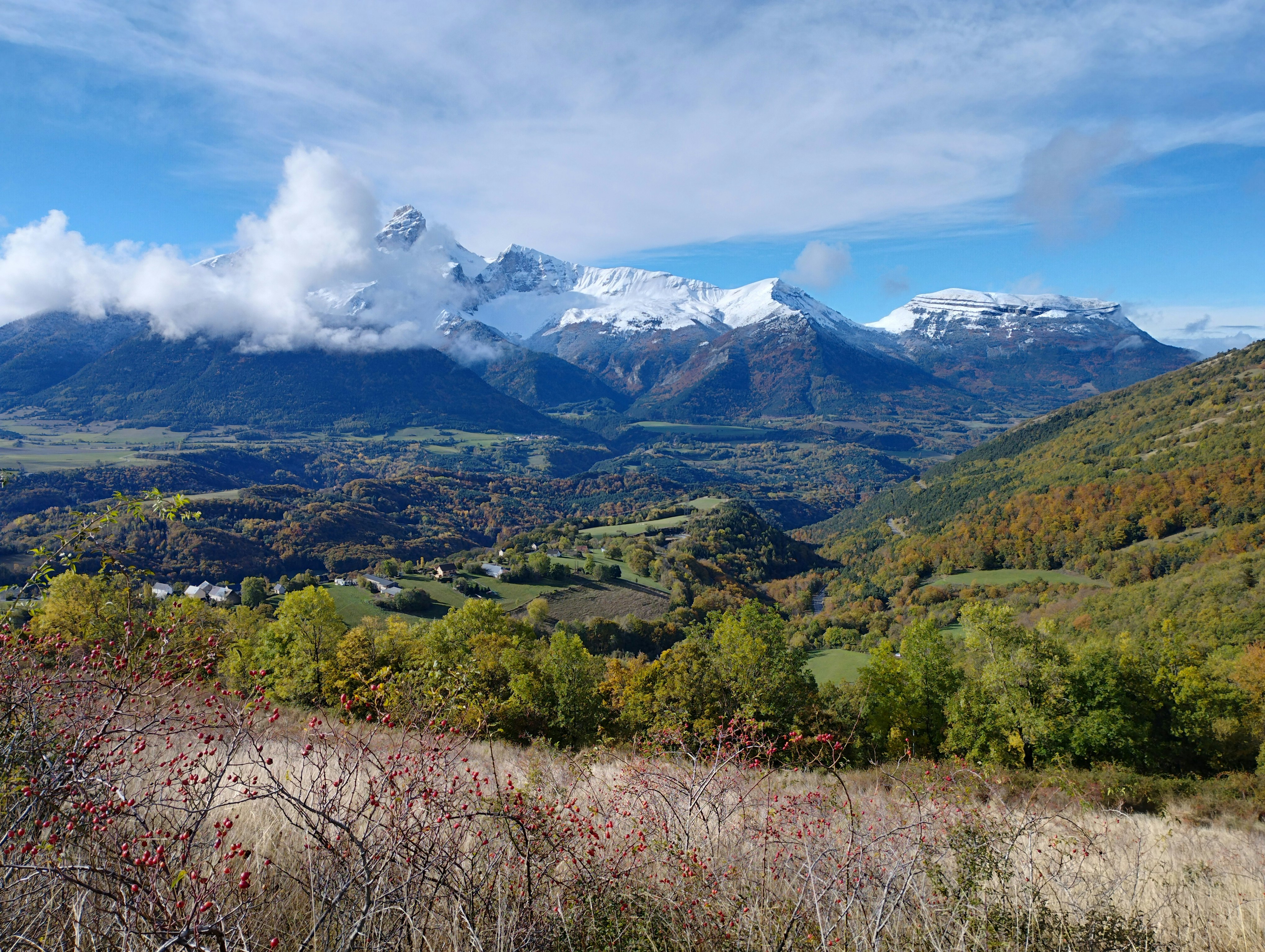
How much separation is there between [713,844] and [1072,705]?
1102 inches

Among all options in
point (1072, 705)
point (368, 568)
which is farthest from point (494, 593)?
point (1072, 705)

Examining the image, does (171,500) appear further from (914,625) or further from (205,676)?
(914,625)

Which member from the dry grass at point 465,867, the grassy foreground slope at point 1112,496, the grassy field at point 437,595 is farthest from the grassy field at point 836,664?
the dry grass at point 465,867

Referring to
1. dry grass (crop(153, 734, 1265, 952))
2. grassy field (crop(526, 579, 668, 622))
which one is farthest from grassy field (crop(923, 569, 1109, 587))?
dry grass (crop(153, 734, 1265, 952))

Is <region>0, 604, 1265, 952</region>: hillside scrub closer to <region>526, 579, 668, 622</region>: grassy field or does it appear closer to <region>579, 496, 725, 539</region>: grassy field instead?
<region>526, 579, 668, 622</region>: grassy field

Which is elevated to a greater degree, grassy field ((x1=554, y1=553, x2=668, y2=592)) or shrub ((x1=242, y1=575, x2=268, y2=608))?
shrub ((x1=242, y1=575, x2=268, y2=608))

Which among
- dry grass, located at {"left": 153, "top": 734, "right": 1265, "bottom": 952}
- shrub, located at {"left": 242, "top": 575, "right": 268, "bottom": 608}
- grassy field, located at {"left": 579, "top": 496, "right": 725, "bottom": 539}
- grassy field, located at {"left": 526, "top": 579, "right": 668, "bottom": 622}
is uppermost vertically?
dry grass, located at {"left": 153, "top": 734, "right": 1265, "bottom": 952}

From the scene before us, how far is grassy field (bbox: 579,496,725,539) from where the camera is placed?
469ft

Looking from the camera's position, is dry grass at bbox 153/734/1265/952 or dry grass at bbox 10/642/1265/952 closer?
dry grass at bbox 10/642/1265/952

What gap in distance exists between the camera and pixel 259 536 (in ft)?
473

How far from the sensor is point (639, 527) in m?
151

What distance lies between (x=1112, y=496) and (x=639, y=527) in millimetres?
97715

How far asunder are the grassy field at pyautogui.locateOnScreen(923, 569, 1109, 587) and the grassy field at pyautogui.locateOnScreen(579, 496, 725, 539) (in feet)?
203

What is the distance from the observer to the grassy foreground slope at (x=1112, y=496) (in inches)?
3706
